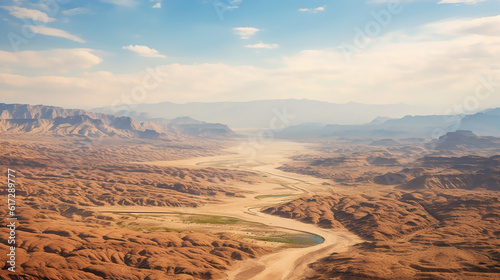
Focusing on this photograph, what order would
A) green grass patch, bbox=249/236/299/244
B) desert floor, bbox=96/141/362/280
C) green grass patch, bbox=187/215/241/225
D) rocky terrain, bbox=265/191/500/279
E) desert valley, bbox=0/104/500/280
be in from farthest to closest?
1. green grass patch, bbox=187/215/241/225
2. green grass patch, bbox=249/236/299/244
3. desert floor, bbox=96/141/362/280
4. rocky terrain, bbox=265/191/500/279
5. desert valley, bbox=0/104/500/280


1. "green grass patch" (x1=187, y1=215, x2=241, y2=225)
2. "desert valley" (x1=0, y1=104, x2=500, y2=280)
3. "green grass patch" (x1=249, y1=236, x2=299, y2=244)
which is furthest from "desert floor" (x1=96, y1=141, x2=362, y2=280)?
"green grass patch" (x1=249, y1=236, x2=299, y2=244)

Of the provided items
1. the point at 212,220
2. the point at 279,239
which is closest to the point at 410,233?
the point at 279,239

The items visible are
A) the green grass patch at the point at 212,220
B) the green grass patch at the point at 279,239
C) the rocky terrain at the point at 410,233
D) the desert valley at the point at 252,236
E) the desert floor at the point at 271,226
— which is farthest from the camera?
the green grass patch at the point at 212,220

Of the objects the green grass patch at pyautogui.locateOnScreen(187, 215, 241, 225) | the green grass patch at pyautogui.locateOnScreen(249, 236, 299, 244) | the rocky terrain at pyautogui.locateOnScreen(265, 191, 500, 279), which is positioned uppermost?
the rocky terrain at pyautogui.locateOnScreen(265, 191, 500, 279)

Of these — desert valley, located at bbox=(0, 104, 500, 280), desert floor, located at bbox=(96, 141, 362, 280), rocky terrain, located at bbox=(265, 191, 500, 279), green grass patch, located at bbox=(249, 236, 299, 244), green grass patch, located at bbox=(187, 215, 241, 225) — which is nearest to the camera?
desert valley, located at bbox=(0, 104, 500, 280)

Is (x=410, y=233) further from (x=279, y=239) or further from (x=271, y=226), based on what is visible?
(x=271, y=226)

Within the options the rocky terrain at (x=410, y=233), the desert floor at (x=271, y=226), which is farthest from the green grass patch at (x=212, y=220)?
the rocky terrain at (x=410, y=233)

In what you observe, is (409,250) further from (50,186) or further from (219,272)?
(50,186)

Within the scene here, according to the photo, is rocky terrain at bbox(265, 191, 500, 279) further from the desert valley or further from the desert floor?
the desert floor

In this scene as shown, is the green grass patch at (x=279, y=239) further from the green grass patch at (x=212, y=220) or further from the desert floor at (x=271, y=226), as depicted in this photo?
the green grass patch at (x=212, y=220)
